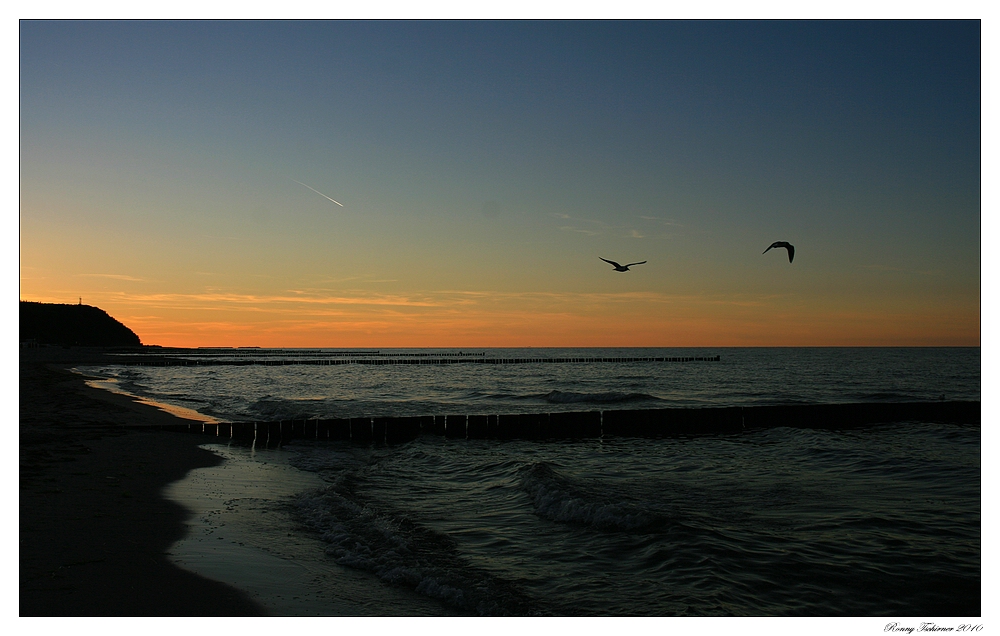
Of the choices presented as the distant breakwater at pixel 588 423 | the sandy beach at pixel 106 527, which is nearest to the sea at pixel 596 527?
the sandy beach at pixel 106 527

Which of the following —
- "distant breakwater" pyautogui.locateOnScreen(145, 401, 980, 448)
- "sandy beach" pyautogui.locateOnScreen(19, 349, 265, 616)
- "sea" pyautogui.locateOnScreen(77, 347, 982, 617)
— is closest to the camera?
"sandy beach" pyautogui.locateOnScreen(19, 349, 265, 616)

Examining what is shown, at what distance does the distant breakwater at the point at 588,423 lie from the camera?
19234 millimetres

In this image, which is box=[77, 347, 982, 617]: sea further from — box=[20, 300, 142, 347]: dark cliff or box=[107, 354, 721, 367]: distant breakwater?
box=[20, 300, 142, 347]: dark cliff

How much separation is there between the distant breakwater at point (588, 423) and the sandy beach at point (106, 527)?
243 cm

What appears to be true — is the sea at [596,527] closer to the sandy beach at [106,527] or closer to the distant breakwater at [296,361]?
the sandy beach at [106,527]

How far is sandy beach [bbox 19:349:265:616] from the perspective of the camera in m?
6.08

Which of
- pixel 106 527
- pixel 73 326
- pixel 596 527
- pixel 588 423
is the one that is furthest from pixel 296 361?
pixel 596 527

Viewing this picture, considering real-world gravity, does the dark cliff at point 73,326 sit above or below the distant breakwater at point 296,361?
above

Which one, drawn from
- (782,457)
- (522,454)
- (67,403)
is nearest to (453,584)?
(522,454)

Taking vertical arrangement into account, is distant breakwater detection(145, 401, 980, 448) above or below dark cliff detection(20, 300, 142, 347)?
below

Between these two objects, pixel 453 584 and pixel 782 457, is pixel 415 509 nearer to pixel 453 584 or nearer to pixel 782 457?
pixel 453 584

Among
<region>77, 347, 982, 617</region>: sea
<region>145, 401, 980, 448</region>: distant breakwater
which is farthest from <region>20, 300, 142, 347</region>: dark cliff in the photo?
<region>77, 347, 982, 617</region>: sea

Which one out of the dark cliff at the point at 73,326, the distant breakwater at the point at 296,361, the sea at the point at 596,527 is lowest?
the distant breakwater at the point at 296,361

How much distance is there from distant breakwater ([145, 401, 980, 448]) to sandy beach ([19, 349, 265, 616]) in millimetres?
2432
